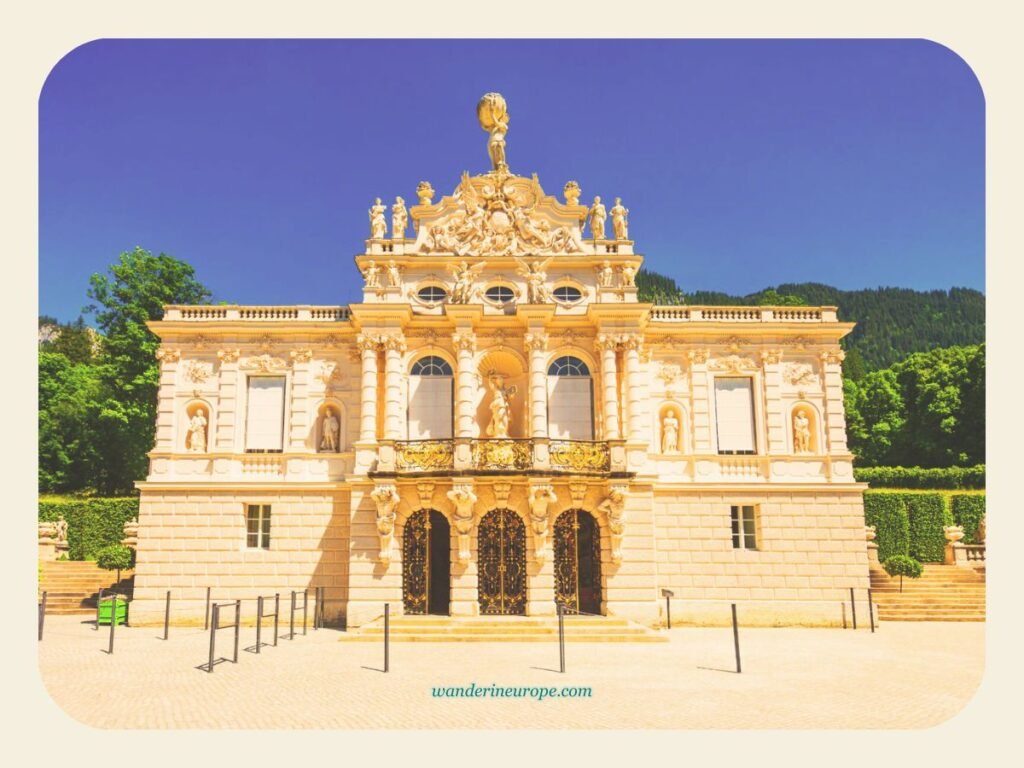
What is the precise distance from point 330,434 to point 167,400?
18.0ft

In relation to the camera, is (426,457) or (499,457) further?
(426,457)

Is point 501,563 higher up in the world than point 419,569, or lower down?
higher up

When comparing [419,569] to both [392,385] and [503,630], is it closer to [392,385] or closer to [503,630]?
[503,630]

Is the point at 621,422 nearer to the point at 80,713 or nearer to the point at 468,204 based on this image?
the point at 468,204

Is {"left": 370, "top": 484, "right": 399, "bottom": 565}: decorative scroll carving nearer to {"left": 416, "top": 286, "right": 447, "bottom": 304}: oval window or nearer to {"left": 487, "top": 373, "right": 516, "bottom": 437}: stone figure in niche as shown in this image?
{"left": 487, "top": 373, "right": 516, "bottom": 437}: stone figure in niche

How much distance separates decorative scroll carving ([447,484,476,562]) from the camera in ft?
77.7

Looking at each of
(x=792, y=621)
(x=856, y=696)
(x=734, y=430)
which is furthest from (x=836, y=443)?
(x=856, y=696)

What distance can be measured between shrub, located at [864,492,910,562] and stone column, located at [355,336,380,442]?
22247 mm

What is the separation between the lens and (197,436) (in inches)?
1024

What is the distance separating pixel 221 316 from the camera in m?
27.1

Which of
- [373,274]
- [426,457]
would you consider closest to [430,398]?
[426,457]

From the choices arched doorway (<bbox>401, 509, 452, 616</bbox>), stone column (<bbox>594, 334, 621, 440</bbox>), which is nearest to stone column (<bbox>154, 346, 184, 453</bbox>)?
arched doorway (<bbox>401, 509, 452, 616</bbox>)

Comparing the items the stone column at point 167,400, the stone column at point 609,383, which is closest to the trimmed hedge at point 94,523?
the stone column at point 167,400

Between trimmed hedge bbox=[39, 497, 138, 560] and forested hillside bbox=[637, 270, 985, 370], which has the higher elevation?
forested hillside bbox=[637, 270, 985, 370]
